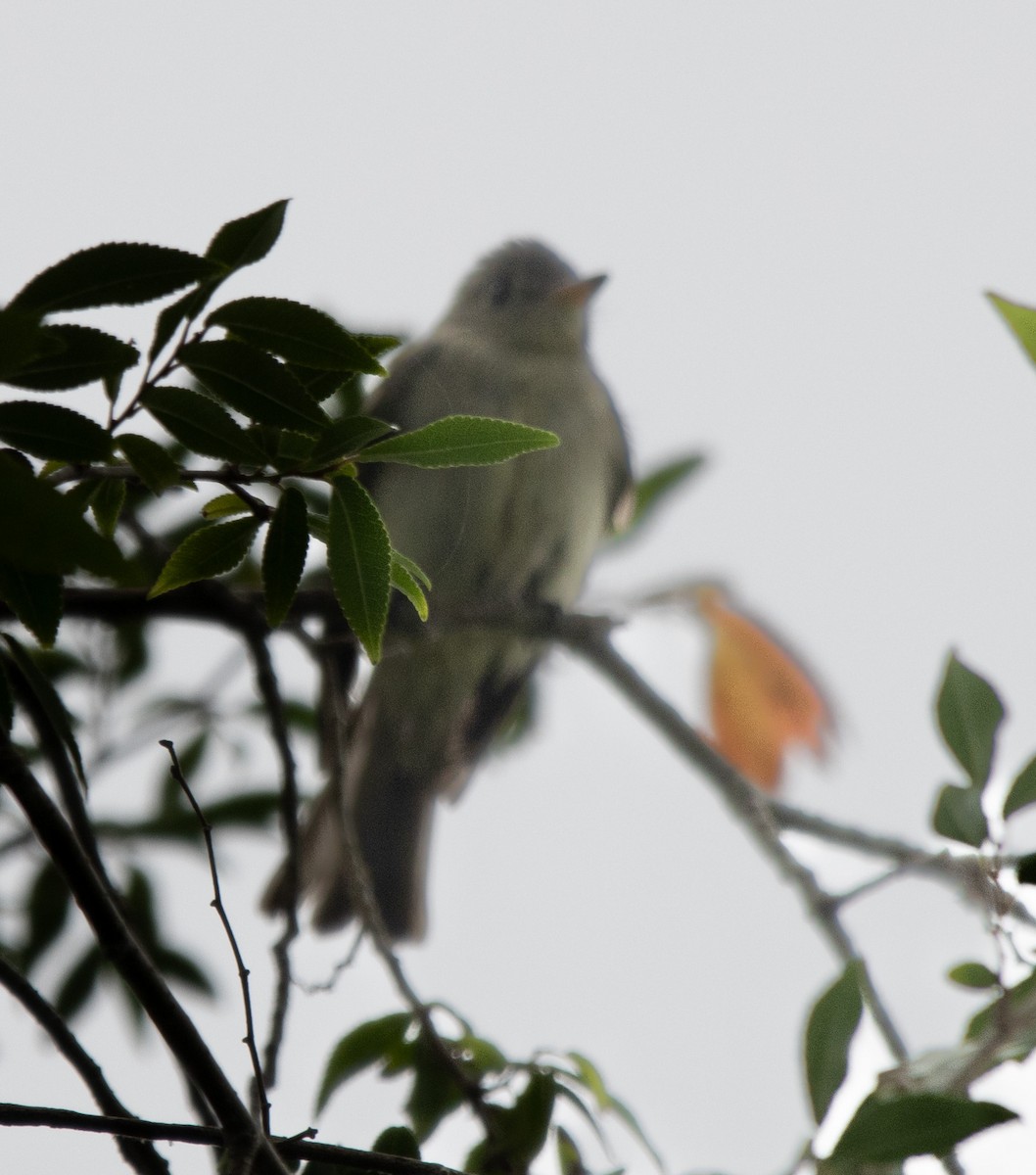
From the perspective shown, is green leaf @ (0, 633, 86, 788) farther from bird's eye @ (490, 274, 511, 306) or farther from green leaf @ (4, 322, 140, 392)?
bird's eye @ (490, 274, 511, 306)

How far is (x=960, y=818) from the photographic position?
128cm

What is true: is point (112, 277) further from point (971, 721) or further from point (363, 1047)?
point (363, 1047)

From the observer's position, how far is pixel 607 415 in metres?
4.84

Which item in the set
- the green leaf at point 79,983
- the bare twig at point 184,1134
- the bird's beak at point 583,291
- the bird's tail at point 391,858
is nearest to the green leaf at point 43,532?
the bare twig at point 184,1134

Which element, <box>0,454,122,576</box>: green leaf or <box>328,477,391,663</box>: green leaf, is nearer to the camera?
<box>0,454,122,576</box>: green leaf

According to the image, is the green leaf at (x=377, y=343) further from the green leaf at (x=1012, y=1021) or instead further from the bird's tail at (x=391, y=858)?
the bird's tail at (x=391, y=858)

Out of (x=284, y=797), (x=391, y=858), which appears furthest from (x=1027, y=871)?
(x=391, y=858)

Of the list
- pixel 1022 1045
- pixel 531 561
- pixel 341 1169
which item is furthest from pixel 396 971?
pixel 531 561

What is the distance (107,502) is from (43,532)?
0.32m

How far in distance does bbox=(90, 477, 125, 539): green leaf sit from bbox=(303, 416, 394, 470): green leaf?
0.15 metres

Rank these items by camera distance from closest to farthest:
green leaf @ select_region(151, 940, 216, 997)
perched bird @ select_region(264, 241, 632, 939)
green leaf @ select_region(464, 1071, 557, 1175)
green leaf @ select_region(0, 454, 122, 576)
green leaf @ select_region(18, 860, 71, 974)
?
green leaf @ select_region(0, 454, 122, 576) → green leaf @ select_region(464, 1071, 557, 1175) → green leaf @ select_region(18, 860, 71, 974) → green leaf @ select_region(151, 940, 216, 997) → perched bird @ select_region(264, 241, 632, 939)

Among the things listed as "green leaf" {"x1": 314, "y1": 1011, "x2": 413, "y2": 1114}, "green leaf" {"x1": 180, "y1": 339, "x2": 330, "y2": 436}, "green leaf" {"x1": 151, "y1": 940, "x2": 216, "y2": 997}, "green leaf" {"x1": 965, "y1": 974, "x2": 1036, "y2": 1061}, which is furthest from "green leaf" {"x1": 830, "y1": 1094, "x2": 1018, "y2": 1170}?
"green leaf" {"x1": 151, "y1": 940, "x2": 216, "y2": 997}

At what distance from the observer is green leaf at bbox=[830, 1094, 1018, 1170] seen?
3.40 feet

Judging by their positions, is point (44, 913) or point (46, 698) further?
point (44, 913)
